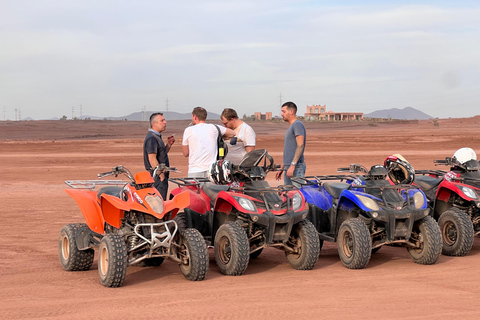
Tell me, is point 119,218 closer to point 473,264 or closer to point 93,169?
point 473,264

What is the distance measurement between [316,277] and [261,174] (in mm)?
1503

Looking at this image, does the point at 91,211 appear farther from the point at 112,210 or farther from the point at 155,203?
the point at 155,203

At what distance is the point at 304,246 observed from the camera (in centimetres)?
853

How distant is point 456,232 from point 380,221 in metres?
1.49

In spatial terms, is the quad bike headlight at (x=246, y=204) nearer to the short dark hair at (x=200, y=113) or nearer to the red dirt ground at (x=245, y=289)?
the red dirt ground at (x=245, y=289)

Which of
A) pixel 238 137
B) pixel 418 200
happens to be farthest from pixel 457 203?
pixel 238 137

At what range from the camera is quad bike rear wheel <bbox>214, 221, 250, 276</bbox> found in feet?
26.8

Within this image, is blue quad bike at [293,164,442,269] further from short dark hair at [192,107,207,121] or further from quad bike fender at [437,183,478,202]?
short dark hair at [192,107,207,121]

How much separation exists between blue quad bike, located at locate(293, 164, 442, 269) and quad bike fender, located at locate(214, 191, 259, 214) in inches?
53.7

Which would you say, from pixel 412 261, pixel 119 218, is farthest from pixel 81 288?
pixel 412 261

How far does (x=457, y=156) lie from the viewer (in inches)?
406

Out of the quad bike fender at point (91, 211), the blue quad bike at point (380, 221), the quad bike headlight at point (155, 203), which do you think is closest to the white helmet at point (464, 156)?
the blue quad bike at point (380, 221)

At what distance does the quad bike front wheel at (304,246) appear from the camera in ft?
27.9

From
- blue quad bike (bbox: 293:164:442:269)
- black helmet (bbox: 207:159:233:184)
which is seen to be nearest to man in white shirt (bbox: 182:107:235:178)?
black helmet (bbox: 207:159:233:184)
